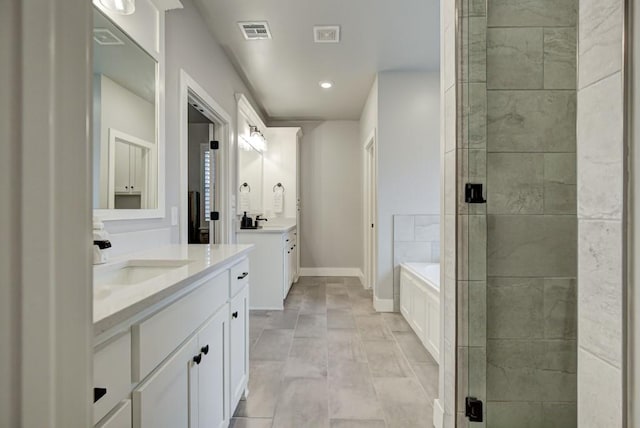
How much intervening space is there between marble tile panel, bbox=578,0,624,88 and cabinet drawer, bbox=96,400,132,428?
1.23m

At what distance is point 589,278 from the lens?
0.70m

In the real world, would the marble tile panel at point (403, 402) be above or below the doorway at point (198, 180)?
below

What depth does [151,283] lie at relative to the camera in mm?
1049

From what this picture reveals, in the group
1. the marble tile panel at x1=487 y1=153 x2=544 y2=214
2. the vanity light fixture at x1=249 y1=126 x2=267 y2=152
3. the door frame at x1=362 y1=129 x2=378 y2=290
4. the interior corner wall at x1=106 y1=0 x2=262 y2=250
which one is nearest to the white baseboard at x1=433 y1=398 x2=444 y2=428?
the marble tile panel at x1=487 y1=153 x2=544 y2=214

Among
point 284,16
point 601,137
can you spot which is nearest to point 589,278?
point 601,137

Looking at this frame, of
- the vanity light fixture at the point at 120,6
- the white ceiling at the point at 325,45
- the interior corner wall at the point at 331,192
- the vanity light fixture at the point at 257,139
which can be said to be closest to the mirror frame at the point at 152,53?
the vanity light fixture at the point at 120,6

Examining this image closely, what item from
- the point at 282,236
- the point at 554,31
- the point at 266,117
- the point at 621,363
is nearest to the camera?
the point at 621,363

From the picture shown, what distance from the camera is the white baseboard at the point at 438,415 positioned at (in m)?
1.76

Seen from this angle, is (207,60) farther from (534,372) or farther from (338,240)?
(338,240)

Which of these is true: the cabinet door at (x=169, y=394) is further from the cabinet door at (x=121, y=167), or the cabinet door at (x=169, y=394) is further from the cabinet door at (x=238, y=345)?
the cabinet door at (x=121, y=167)

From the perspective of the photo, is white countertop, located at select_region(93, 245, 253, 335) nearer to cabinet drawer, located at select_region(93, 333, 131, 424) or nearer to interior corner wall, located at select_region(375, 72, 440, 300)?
cabinet drawer, located at select_region(93, 333, 131, 424)

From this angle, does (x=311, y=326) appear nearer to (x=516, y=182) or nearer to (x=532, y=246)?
(x=532, y=246)

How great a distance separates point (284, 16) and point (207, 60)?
738mm

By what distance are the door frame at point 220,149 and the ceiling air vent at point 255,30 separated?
634 mm
